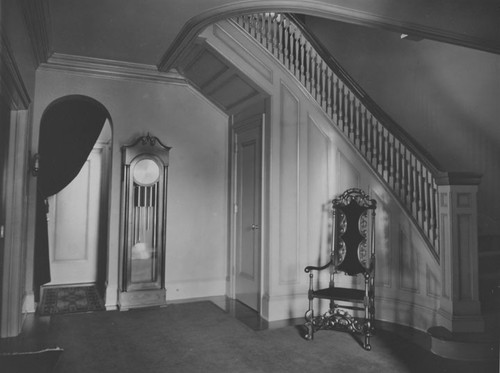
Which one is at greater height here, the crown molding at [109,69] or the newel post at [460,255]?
the crown molding at [109,69]

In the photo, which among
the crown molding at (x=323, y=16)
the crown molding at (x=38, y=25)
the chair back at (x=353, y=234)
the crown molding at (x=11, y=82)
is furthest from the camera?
the chair back at (x=353, y=234)

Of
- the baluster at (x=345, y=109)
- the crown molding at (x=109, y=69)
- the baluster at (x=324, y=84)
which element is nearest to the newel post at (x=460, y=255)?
the baluster at (x=345, y=109)

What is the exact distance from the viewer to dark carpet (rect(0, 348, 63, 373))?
2.99 m

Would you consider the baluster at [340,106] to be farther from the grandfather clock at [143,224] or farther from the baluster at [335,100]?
the grandfather clock at [143,224]

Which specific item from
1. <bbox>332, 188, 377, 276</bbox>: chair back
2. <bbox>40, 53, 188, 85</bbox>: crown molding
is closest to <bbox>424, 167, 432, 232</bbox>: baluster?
<bbox>332, 188, 377, 276</bbox>: chair back

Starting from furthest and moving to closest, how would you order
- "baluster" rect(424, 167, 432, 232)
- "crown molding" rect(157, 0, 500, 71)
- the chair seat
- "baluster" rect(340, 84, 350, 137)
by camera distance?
1. "baluster" rect(340, 84, 350, 137)
2. "baluster" rect(424, 167, 432, 232)
3. the chair seat
4. "crown molding" rect(157, 0, 500, 71)

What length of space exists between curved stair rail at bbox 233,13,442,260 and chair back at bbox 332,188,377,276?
40 cm

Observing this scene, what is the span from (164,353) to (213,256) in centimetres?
221

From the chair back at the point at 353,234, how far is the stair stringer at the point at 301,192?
0.90ft

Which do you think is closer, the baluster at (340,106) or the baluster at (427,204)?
the baluster at (427,204)

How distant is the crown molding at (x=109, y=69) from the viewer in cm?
468

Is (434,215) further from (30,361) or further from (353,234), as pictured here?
(30,361)

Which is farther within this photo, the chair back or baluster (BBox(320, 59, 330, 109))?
baluster (BBox(320, 59, 330, 109))

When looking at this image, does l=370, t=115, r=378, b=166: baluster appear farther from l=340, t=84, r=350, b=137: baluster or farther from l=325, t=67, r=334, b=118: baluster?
l=325, t=67, r=334, b=118: baluster
